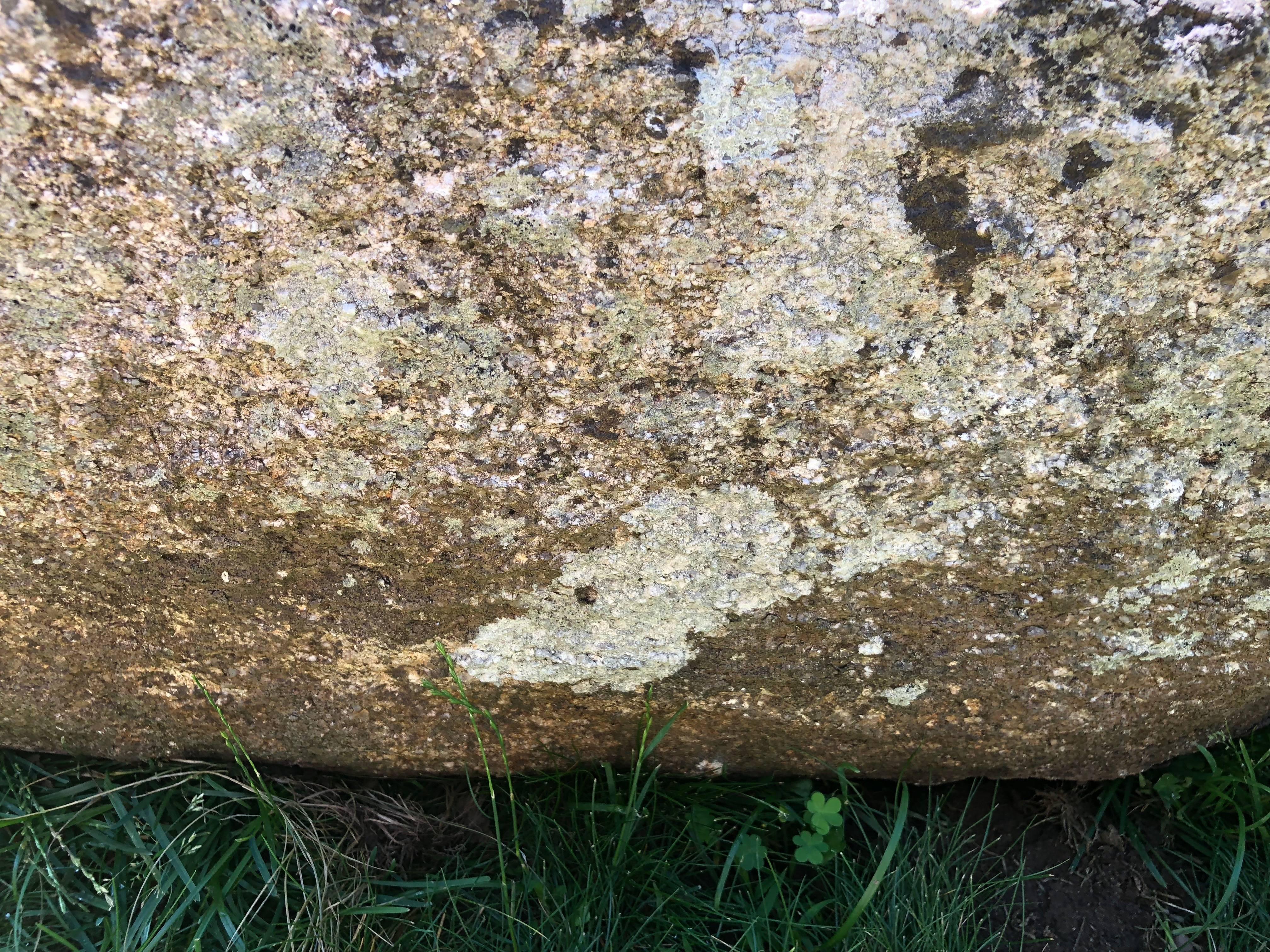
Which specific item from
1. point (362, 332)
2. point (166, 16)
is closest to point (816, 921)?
point (362, 332)

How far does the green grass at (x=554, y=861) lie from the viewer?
143 cm

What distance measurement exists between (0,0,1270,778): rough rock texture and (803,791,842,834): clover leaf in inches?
7.2

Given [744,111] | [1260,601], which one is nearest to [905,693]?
[1260,601]

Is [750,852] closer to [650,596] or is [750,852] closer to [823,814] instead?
[823,814]

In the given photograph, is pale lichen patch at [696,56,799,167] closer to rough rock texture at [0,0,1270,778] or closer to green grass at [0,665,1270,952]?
rough rock texture at [0,0,1270,778]

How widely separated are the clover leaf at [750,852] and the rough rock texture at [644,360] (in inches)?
10.1

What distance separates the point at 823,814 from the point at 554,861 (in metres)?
0.42

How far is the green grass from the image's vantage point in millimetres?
1434

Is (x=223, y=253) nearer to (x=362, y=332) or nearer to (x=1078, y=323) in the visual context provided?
(x=362, y=332)

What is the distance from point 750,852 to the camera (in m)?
1.47

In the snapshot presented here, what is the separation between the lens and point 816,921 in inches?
57.6

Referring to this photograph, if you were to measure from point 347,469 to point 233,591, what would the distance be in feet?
0.87

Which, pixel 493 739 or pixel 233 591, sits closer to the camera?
pixel 233 591

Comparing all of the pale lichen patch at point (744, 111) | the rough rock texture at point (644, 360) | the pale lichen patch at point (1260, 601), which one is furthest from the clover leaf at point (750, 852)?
the pale lichen patch at point (744, 111)
